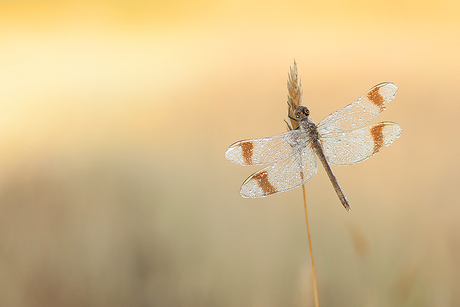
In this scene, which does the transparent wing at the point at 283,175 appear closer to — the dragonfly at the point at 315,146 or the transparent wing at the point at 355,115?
the dragonfly at the point at 315,146

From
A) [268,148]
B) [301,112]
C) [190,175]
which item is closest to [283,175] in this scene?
[268,148]

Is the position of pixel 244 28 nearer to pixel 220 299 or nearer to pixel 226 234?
pixel 226 234

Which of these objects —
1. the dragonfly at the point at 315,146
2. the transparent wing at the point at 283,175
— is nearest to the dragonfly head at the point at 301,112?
the dragonfly at the point at 315,146

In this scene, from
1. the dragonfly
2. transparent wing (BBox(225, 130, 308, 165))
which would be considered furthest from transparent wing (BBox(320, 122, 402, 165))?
transparent wing (BBox(225, 130, 308, 165))

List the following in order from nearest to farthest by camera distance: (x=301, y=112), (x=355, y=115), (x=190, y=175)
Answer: (x=301, y=112)
(x=355, y=115)
(x=190, y=175)

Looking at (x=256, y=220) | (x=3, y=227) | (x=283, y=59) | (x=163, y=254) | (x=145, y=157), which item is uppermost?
(x=283, y=59)

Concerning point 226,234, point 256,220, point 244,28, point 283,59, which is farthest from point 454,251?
point 244,28

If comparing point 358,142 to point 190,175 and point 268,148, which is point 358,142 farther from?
point 190,175

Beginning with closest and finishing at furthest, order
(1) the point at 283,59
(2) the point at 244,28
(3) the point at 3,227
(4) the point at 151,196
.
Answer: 1. (3) the point at 3,227
2. (4) the point at 151,196
3. (1) the point at 283,59
4. (2) the point at 244,28
